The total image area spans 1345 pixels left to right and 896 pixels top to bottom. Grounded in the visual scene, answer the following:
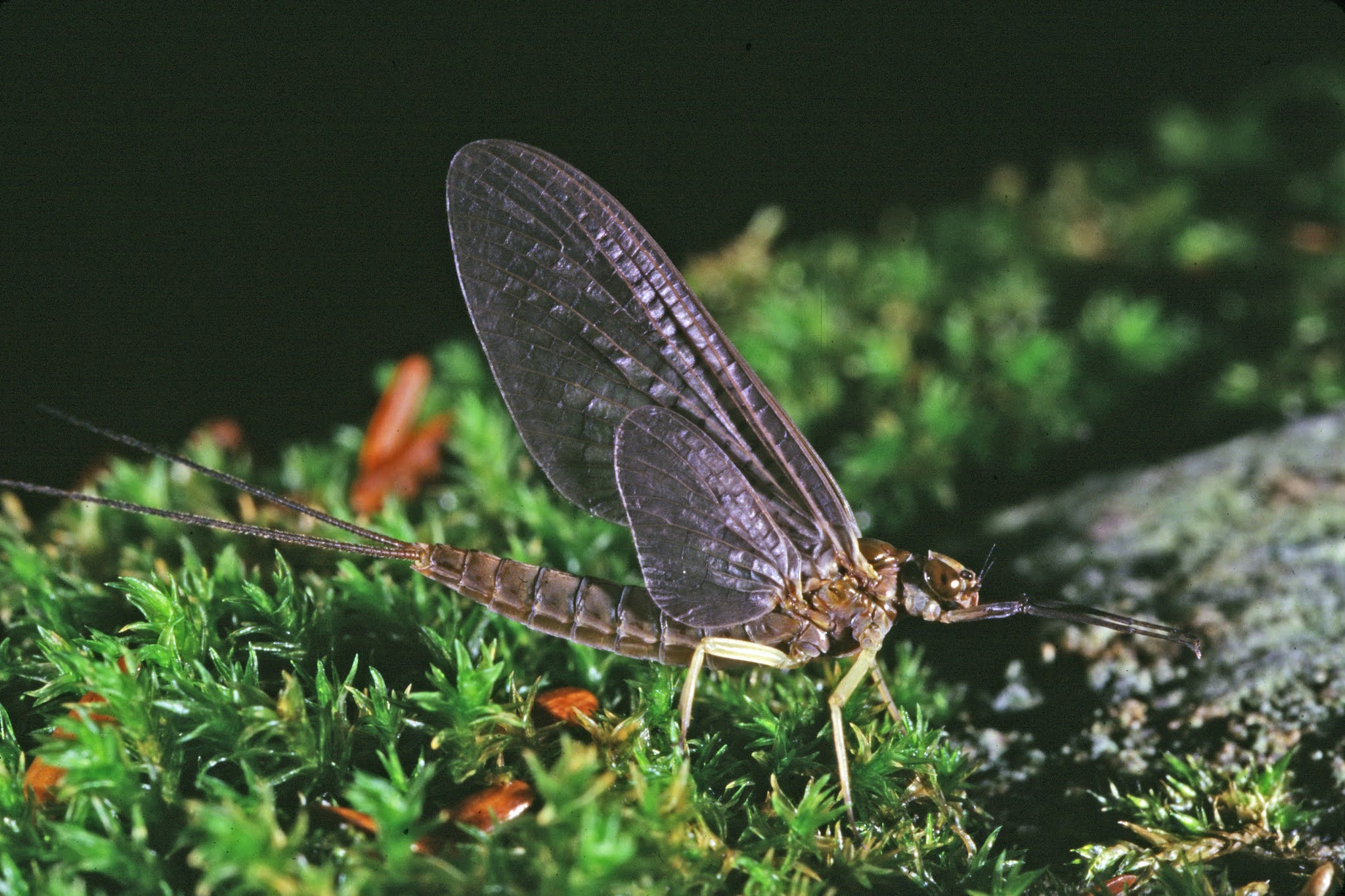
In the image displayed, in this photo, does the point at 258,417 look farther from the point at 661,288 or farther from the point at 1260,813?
the point at 1260,813

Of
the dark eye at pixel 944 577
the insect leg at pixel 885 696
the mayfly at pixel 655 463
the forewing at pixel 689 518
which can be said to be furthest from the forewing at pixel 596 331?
the insect leg at pixel 885 696

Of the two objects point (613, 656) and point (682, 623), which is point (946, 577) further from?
point (613, 656)

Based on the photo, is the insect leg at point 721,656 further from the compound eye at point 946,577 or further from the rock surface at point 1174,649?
the rock surface at point 1174,649

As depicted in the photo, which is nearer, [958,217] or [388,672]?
[388,672]

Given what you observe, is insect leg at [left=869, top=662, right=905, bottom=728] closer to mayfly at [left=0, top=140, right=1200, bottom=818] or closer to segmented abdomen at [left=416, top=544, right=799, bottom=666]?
mayfly at [left=0, top=140, right=1200, bottom=818]

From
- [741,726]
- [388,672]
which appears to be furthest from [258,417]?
[741,726]

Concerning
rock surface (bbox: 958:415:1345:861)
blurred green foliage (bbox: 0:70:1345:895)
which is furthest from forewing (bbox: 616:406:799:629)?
rock surface (bbox: 958:415:1345:861)
